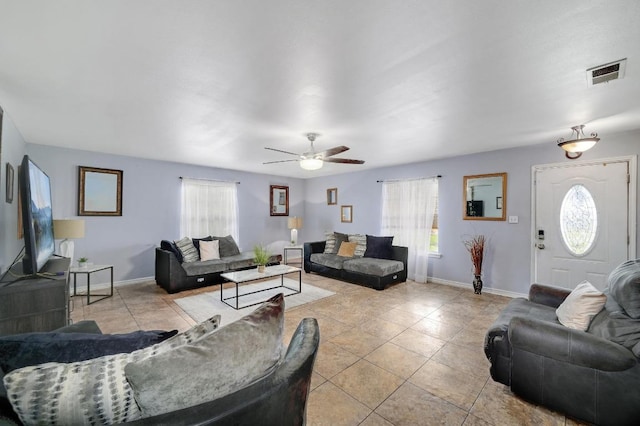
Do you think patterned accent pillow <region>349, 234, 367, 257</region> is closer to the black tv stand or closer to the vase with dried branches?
the vase with dried branches

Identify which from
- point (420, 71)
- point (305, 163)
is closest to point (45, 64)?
point (305, 163)

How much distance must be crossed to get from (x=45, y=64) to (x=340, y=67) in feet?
7.05

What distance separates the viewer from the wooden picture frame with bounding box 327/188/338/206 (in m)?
7.19

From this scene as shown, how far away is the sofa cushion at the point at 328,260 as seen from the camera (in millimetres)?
5402

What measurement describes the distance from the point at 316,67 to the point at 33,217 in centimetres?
249

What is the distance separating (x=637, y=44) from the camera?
5.54ft

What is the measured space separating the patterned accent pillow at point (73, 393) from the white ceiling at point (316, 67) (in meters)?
1.65

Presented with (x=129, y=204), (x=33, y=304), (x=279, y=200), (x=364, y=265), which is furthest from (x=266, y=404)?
(x=279, y=200)

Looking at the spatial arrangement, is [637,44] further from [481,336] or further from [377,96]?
[481,336]

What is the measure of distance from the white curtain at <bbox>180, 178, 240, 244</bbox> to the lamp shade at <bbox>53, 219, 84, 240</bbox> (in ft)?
6.47

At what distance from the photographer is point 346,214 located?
22.8ft

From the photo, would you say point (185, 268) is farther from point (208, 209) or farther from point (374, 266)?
point (374, 266)

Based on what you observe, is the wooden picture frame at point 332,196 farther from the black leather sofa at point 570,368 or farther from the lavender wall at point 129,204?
the black leather sofa at point 570,368

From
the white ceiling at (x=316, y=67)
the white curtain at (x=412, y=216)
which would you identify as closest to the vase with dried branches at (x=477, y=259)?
the white curtain at (x=412, y=216)
